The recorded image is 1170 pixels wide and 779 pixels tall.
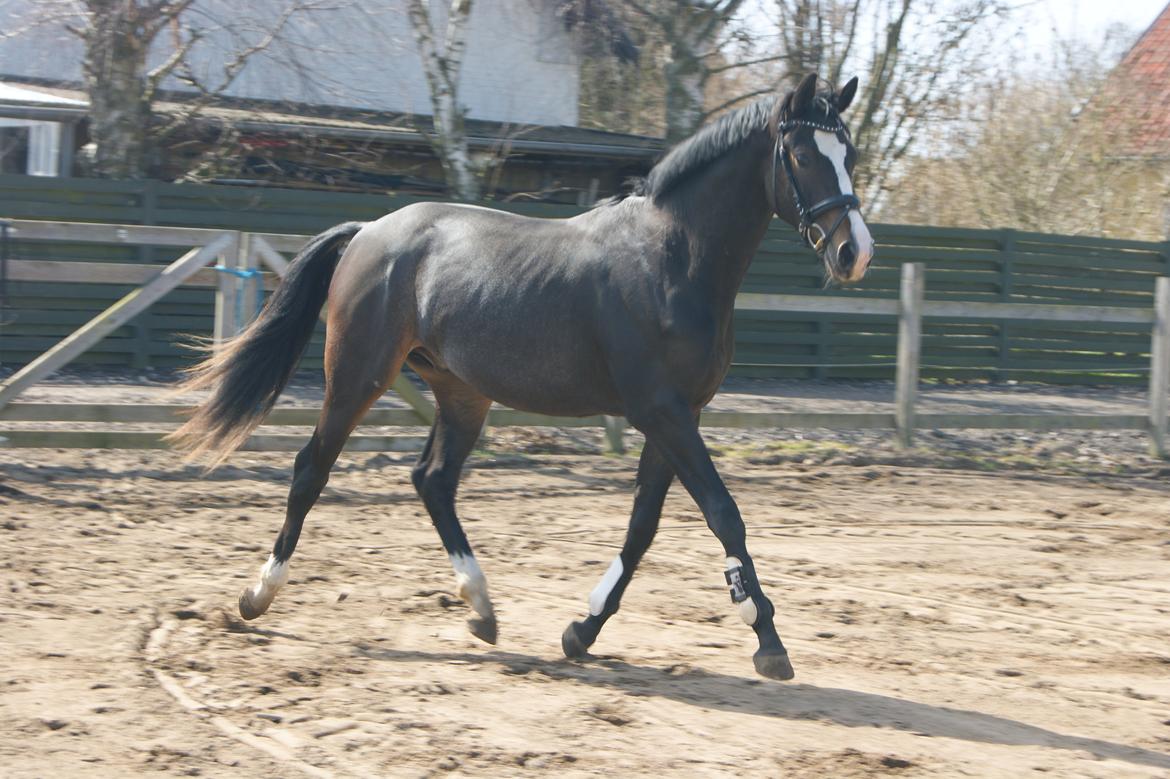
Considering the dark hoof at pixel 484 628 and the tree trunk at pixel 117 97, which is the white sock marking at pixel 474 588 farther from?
the tree trunk at pixel 117 97

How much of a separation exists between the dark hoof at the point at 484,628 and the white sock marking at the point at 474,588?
1.2 inches

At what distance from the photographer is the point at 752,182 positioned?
14.9ft

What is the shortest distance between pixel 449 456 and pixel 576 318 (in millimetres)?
1013

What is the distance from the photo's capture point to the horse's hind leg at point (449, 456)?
16.9 feet

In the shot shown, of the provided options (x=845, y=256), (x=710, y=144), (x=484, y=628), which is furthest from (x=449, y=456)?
(x=845, y=256)

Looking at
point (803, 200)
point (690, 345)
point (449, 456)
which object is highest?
point (803, 200)

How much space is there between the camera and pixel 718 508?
170 inches

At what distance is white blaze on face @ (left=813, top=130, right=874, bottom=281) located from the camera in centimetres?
411

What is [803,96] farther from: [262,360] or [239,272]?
[239,272]

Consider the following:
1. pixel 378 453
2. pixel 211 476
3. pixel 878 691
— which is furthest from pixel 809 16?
pixel 878 691

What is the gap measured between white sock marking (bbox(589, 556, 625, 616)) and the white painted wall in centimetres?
1153

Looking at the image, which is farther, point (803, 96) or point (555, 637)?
point (555, 637)

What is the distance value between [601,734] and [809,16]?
14003 millimetres

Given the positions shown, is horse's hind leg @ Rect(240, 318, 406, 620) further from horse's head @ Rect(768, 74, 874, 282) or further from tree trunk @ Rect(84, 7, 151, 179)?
tree trunk @ Rect(84, 7, 151, 179)
